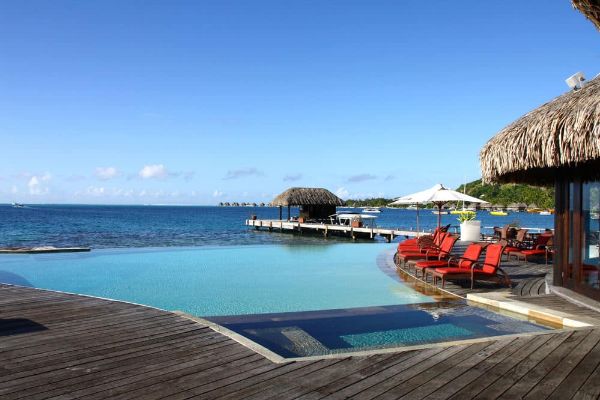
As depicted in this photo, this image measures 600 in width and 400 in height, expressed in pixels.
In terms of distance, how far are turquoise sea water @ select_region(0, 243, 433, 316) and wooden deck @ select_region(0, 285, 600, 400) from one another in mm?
2617

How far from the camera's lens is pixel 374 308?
22.1ft

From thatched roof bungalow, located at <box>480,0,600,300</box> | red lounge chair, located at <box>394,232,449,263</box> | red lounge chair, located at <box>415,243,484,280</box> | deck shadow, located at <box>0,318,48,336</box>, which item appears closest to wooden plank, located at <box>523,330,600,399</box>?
thatched roof bungalow, located at <box>480,0,600,300</box>

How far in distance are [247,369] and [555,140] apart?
413 centimetres

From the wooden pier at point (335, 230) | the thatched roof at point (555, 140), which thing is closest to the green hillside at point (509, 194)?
the wooden pier at point (335, 230)

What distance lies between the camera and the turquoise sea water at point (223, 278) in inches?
296

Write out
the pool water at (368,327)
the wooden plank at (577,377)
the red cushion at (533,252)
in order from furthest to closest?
1. the red cushion at (533,252)
2. the pool water at (368,327)
3. the wooden plank at (577,377)

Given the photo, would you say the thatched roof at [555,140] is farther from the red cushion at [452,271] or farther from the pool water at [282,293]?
the pool water at [282,293]

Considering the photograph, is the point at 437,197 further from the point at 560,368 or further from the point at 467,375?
the point at 467,375

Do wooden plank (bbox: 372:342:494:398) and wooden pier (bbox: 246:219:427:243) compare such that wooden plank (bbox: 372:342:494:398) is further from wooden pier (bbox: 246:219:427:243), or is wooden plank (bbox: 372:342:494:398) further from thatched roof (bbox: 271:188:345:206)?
thatched roof (bbox: 271:188:345:206)

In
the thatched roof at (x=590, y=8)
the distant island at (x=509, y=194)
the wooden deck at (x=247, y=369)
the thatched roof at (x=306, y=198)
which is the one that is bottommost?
the wooden deck at (x=247, y=369)

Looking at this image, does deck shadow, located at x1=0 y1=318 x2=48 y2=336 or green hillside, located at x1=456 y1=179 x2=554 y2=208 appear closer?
deck shadow, located at x1=0 y1=318 x2=48 y2=336

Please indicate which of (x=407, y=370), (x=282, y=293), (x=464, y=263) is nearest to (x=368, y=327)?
(x=407, y=370)

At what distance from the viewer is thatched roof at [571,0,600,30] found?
14.3 ft

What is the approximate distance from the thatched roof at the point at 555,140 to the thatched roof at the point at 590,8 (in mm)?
824
